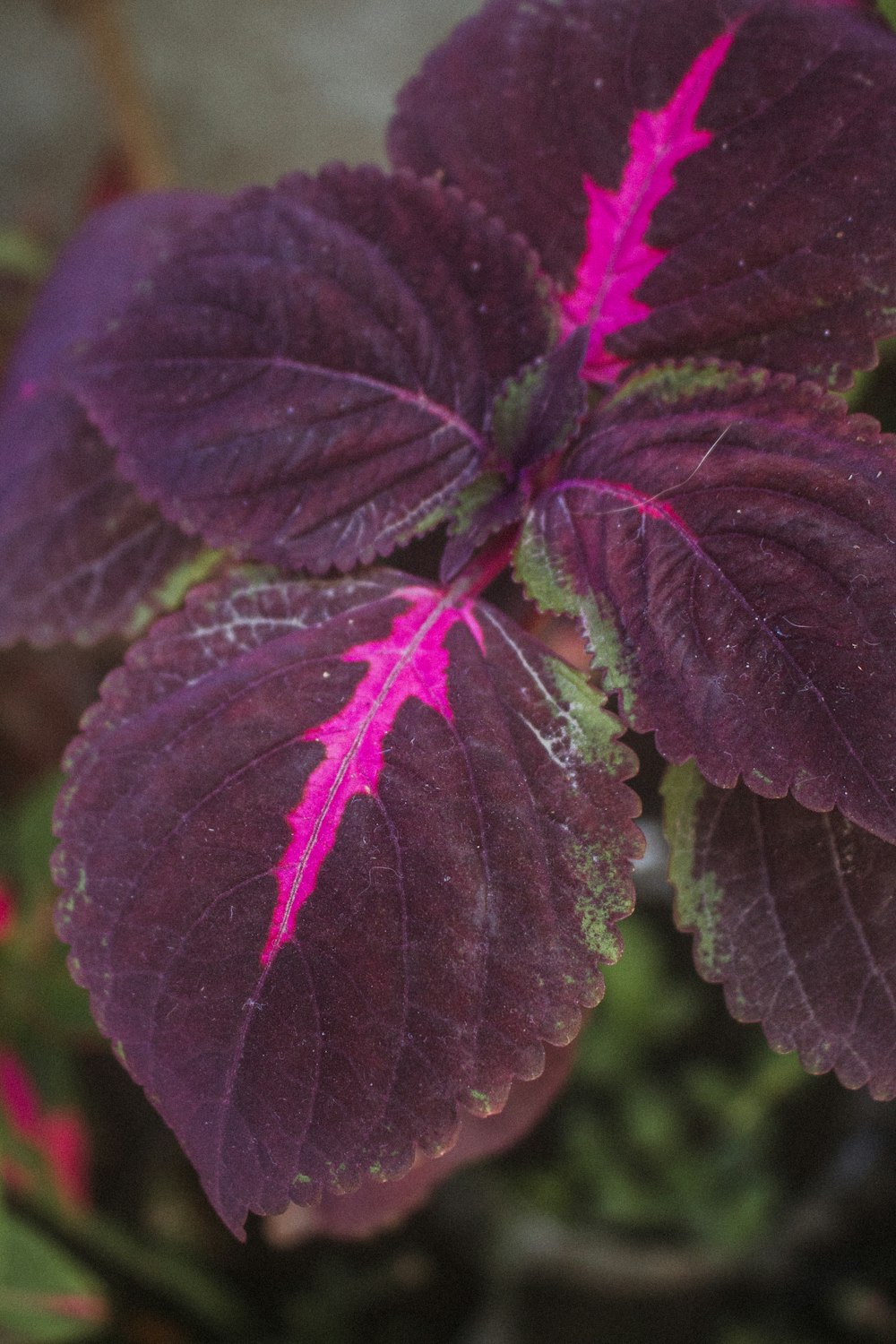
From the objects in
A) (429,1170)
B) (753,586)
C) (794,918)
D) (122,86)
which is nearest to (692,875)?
(794,918)

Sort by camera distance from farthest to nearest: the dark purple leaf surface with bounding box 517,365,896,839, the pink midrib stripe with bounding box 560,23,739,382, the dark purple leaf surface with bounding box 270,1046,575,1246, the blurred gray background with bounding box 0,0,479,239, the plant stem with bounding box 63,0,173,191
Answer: the blurred gray background with bounding box 0,0,479,239 < the plant stem with bounding box 63,0,173,191 < the dark purple leaf surface with bounding box 270,1046,575,1246 < the pink midrib stripe with bounding box 560,23,739,382 < the dark purple leaf surface with bounding box 517,365,896,839

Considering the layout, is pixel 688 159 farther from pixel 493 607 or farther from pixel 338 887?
pixel 338 887

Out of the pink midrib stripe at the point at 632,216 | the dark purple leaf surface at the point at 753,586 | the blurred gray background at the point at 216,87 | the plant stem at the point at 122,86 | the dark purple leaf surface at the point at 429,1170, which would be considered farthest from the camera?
the blurred gray background at the point at 216,87

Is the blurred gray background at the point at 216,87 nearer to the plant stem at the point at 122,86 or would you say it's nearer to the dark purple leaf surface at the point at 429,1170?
the plant stem at the point at 122,86

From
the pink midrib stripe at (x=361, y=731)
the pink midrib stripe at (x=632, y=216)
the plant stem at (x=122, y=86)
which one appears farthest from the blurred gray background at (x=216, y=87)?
the pink midrib stripe at (x=361, y=731)

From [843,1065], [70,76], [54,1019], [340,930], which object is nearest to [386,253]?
[340,930]

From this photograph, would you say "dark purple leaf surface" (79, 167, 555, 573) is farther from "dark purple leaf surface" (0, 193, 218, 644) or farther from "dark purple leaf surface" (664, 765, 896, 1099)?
"dark purple leaf surface" (664, 765, 896, 1099)

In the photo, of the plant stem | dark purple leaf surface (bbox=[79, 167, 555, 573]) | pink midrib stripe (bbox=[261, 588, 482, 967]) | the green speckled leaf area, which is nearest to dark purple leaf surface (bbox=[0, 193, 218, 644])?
dark purple leaf surface (bbox=[79, 167, 555, 573])
